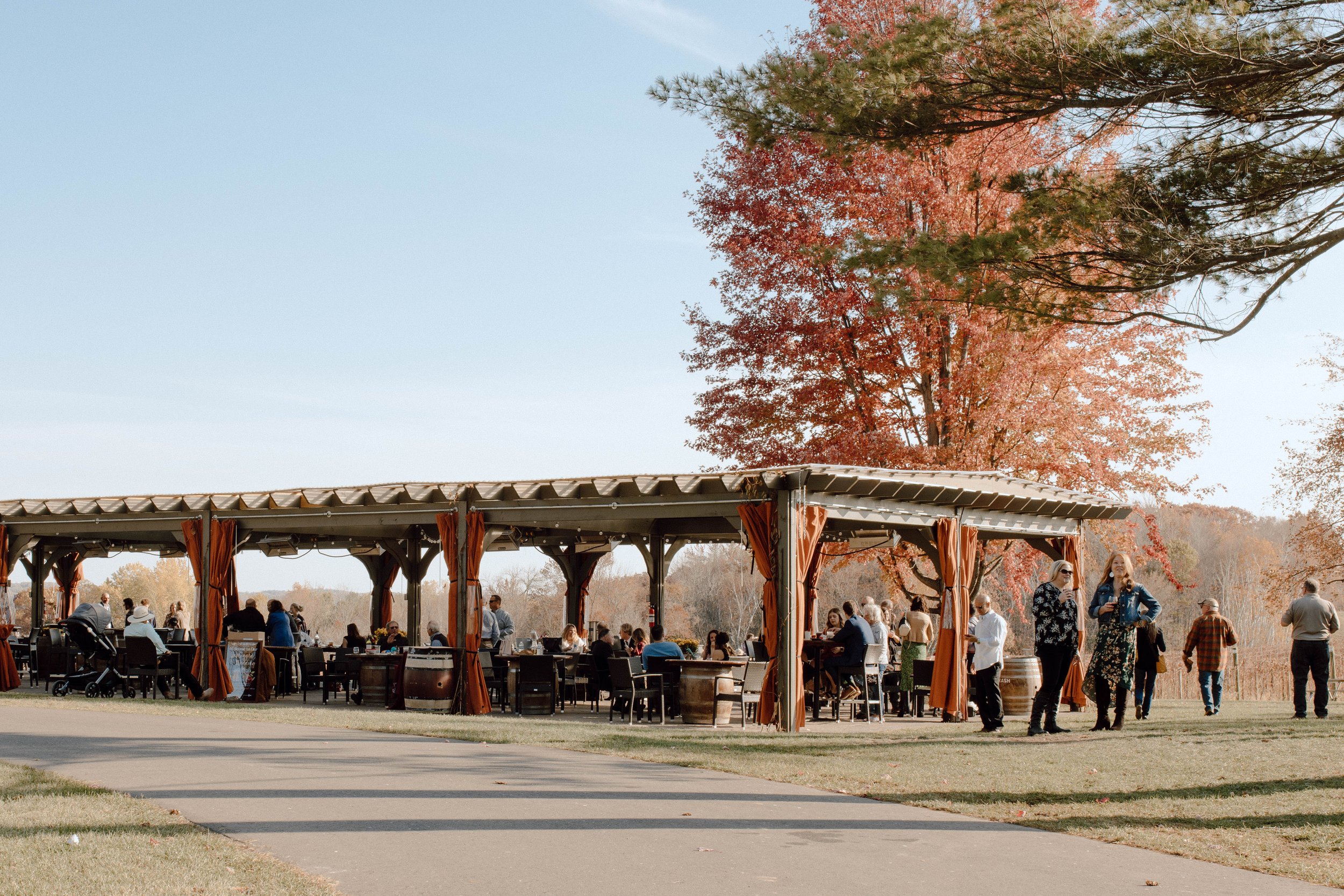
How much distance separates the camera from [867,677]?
15344 millimetres

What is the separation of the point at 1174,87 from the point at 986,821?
17.5 ft

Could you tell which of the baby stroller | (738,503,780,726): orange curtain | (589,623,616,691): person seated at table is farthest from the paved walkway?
the baby stroller

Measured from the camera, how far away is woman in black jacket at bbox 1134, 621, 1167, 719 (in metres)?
13.8

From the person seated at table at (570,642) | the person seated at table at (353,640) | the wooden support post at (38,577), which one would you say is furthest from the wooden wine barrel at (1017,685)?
the wooden support post at (38,577)

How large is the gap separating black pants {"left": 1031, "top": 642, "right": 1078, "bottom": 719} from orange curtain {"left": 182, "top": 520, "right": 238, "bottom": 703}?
37.7 feet

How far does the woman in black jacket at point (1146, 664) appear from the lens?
13.8 meters

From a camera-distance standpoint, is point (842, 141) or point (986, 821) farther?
point (842, 141)

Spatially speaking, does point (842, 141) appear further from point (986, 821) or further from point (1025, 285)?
point (986, 821)

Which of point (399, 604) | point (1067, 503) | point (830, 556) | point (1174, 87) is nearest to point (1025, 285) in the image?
point (1174, 87)

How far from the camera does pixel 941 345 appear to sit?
61.8 feet

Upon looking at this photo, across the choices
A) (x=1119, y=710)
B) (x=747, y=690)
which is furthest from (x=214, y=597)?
(x=1119, y=710)

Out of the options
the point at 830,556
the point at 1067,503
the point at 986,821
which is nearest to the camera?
the point at 986,821

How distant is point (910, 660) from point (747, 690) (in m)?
3.21

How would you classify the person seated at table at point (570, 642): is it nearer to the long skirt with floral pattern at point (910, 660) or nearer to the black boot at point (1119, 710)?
the long skirt with floral pattern at point (910, 660)
